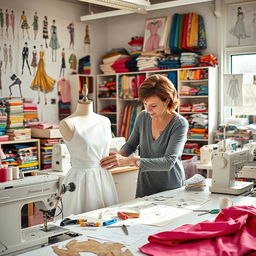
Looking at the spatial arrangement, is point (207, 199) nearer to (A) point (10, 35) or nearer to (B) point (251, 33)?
(B) point (251, 33)

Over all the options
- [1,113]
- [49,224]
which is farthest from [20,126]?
[49,224]

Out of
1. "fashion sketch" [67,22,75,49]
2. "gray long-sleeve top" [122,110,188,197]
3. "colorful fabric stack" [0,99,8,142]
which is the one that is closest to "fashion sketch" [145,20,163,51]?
"fashion sketch" [67,22,75,49]

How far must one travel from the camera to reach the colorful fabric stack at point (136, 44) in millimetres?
6640

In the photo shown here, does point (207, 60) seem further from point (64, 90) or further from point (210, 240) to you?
point (210, 240)

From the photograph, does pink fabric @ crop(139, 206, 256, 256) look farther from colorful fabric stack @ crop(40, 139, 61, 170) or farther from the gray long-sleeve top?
colorful fabric stack @ crop(40, 139, 61, 170)

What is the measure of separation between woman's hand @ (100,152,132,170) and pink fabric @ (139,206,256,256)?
85cm

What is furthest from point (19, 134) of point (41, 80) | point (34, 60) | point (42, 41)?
point (42, 41)

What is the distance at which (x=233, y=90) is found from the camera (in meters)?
5.81

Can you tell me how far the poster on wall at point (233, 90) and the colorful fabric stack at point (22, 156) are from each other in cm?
272

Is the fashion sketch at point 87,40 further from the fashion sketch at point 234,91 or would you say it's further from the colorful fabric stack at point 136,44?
the fashion sketch at point 234,91

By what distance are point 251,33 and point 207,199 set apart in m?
3.63

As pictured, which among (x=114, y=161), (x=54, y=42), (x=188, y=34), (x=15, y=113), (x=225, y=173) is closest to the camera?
(x=114, y=161)

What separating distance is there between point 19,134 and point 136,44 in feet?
7.88

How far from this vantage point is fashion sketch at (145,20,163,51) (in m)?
6.39
